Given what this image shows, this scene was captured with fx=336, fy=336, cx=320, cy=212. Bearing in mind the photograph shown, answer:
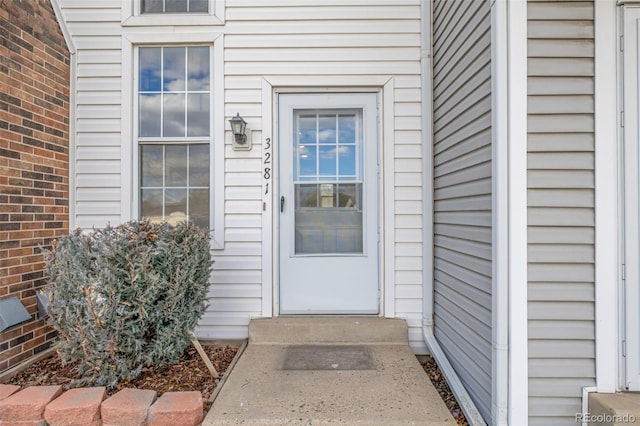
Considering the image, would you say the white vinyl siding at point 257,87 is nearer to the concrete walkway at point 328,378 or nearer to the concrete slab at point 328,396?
the concrete walkway at point 328,378

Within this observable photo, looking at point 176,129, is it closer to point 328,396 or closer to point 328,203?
point 328,203

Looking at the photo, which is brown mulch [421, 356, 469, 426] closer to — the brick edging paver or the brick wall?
the brick edging paver

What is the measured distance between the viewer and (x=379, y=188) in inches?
111

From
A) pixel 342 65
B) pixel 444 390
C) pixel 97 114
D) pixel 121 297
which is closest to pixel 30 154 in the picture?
pixel 97 114

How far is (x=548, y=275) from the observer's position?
1680mm

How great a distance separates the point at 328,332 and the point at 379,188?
1.24 metres

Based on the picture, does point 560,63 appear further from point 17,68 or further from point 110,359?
point 17,68

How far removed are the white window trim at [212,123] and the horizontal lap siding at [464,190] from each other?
1747 millimetres

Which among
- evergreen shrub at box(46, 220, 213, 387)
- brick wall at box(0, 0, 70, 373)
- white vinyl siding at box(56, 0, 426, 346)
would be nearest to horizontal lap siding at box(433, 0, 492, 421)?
white vinyl siding at box(56, 0, 426, 346)

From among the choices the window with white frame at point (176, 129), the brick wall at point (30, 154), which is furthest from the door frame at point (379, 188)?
the brick wall at point (30, 154)

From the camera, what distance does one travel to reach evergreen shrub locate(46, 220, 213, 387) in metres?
1.92

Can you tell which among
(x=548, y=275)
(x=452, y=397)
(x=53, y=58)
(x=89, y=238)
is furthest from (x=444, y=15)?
(x=53, y=58)

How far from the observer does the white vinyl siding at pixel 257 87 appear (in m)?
2.78

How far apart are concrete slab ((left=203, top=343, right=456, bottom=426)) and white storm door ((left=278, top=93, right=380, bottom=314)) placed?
598mm
